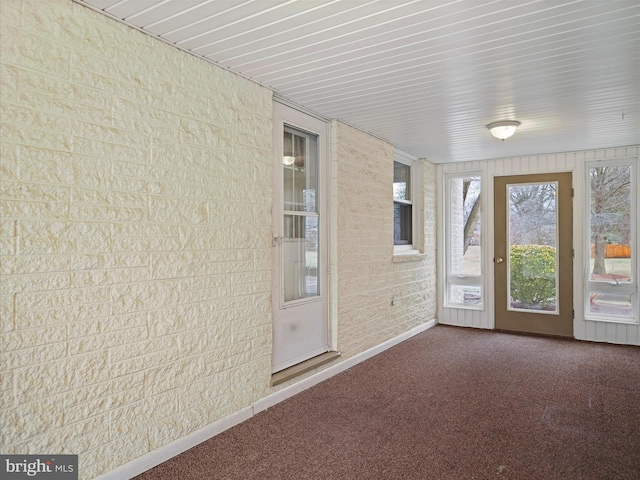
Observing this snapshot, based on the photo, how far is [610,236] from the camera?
537 centimetres

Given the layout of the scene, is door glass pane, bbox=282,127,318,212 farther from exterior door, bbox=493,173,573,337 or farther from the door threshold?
exterior door, bbox=493,173,573,337

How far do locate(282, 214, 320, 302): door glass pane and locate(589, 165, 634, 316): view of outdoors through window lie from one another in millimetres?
3890

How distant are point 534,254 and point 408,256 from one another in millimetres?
1872

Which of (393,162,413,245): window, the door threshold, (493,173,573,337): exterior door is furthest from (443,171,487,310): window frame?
the door threshold

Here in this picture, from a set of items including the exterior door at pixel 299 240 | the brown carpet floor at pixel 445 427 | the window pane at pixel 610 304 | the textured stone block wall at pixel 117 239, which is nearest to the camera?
the textured stone block wall at pixel 117 239

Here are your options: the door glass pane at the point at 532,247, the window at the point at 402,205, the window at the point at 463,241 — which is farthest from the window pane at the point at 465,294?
the window at the point at 402,205

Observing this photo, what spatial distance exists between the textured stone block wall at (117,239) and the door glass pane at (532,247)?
4.31 m

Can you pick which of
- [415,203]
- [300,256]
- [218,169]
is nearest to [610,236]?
[415,203]

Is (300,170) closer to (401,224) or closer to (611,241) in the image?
(401,224)

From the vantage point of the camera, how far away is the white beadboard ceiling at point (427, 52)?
218 cm

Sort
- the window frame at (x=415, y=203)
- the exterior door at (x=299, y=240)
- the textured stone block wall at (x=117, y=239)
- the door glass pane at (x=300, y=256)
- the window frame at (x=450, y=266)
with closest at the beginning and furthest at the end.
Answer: the textured stone block wall at (x=117, y=239)
the exterior door at (x=299, y=240)
the door glass pane at (x=300, y=256)
the window frame at (x=415, y=203)
the window frame at (x=450, y=266)

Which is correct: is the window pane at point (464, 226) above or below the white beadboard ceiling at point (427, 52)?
below

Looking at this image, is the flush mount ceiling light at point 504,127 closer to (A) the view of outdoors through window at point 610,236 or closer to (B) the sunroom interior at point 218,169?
(B) the sunroom interior at point 218,169

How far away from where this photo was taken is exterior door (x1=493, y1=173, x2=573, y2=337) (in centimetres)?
562
